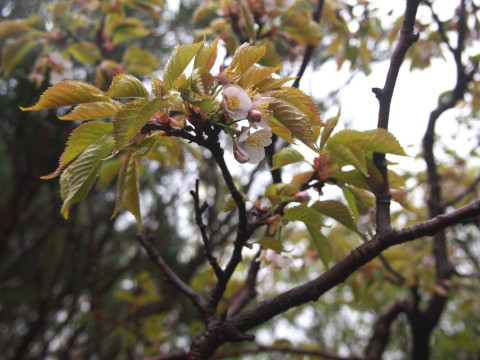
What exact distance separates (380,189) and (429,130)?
78 centimetres

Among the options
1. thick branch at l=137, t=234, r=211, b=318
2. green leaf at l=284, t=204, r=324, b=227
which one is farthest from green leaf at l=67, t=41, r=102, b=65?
green leaf at l=284, t=204, r=324, b=227

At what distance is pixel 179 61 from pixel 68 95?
6.2 inches

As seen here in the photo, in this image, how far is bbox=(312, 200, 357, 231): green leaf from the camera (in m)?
0.68

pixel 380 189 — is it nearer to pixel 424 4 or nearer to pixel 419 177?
pixel 424 4

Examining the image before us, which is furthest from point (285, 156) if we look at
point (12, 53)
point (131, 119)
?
point (12, 53)

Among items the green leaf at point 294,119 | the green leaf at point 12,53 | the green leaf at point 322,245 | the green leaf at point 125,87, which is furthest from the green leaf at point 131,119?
the green leaf at point 12,53

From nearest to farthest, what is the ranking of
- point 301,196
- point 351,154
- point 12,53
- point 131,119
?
point 131,119 < point 351,154 < point 301,196 < point 12,53

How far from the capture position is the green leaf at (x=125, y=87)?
19.3 inches

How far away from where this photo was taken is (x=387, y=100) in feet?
2.39

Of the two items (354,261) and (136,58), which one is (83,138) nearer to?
(354,261)

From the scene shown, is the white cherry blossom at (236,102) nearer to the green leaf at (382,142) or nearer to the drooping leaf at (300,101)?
the drooping leaf at (300,101)

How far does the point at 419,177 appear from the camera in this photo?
2.30m

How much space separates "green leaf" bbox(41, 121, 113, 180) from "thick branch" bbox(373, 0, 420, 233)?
1.47 feet

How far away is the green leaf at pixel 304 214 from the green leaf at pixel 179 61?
0.91ft
